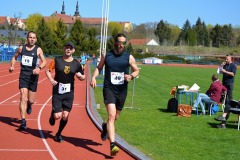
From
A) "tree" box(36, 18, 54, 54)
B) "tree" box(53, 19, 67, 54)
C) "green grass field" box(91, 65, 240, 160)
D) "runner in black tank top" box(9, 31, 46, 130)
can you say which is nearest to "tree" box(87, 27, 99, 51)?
"tree" box(53, 19, 67, 54)

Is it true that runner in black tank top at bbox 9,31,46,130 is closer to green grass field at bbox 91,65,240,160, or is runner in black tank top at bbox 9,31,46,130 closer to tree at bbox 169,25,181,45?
green grass field at bbox 91,65,240,160

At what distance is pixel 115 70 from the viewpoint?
8.18 m

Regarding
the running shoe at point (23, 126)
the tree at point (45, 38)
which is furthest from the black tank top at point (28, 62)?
the tree at point (45, 38)

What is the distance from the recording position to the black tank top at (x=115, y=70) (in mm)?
8188

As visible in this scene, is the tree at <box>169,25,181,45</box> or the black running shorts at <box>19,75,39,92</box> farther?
the tree at <box>169,25,181,45</box>

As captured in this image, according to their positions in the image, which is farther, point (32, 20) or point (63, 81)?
point (32, 20)

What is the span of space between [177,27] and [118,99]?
573 ft

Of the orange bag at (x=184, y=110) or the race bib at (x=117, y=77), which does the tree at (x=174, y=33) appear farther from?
the race bib at (x=117, y=77)

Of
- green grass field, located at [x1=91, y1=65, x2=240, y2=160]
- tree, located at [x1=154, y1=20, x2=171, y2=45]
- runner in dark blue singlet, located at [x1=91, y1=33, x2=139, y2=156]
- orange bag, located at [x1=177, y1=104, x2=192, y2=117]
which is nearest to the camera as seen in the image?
runner in dark blue singlet, located at [x1=91, y1=33, x2=139, y2=156]

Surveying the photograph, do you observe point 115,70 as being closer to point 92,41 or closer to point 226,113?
point 226,113

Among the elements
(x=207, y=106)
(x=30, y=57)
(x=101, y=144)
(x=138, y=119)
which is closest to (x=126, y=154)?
(x=101, y=144)

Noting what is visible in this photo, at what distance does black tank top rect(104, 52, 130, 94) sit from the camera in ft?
26.9

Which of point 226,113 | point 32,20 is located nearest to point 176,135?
point 226,113

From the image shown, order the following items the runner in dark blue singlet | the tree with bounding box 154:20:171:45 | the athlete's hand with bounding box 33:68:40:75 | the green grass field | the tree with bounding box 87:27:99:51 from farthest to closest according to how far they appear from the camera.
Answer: the tree with bounding box 154:20:171:45 → the tree with bounding box 87:27:99:51 → the athlete's hand with bounding box 33:68:40:75 → the green grass field → the runner in dark blue singlet
